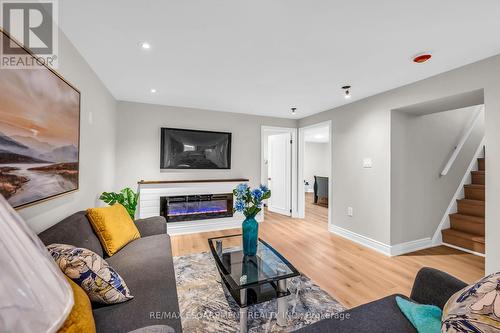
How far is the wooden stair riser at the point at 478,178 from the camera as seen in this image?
11.5 ft

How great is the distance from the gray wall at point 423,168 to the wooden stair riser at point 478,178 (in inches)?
6.1

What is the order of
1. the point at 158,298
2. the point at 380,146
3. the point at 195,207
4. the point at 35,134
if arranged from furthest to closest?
the point at 195,207 → the point at 380,146 → the point at 35,134 → the point at 158,298

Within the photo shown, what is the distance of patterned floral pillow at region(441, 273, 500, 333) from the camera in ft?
2.60

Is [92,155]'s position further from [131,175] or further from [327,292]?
[327,292]

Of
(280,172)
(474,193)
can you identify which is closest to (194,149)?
(280,172)

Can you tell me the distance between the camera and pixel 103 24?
1.65m

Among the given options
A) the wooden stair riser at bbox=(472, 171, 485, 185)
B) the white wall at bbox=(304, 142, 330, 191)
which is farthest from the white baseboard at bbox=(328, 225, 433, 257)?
the white wall at bbox=(304, 142, 330, 191)

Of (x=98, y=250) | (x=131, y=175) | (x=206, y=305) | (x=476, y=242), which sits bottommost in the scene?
(x=206, y=305)

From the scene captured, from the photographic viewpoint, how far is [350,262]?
8.87ft

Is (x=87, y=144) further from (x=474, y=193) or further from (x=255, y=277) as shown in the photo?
(x=474, y=193)

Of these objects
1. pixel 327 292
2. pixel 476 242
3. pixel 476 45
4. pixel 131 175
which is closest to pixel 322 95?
pixel 476 45

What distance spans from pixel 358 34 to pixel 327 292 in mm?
2318

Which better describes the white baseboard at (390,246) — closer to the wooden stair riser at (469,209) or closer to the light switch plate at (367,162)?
the wooden stair riser at (469,209)

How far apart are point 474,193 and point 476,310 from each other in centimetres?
380
